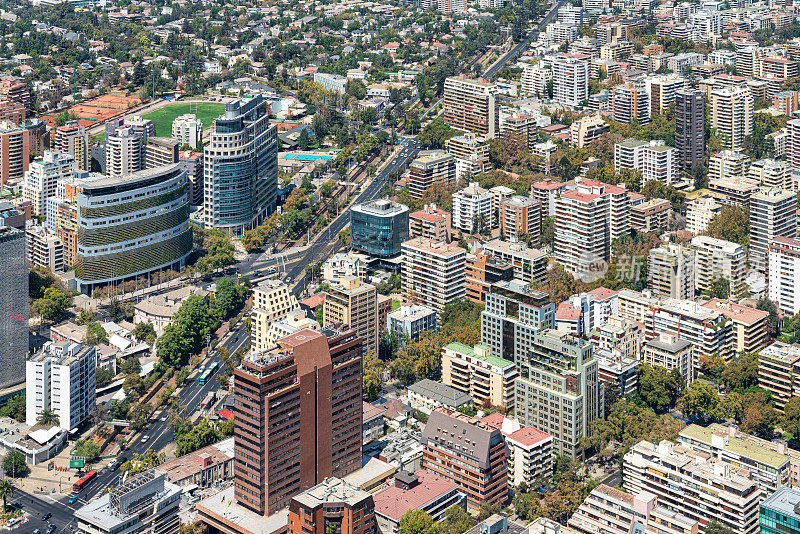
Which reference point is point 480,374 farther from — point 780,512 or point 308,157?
point 308,157

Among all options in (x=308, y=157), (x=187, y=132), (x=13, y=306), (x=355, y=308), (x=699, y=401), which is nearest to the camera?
(x=699, y=401)

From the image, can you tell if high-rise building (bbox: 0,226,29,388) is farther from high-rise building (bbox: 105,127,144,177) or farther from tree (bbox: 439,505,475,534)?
high-rise building (bbox: 105,127,144,177)

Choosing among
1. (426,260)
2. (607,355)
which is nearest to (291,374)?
(607,355)

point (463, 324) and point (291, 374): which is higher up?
point (291, 374)

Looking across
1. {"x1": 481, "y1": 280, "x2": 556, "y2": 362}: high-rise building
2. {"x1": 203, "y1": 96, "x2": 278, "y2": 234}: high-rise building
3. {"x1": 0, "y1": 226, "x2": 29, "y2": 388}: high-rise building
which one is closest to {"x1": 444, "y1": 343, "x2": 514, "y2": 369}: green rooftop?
{"x1": 481, "y1": 280, "x2": 556, "y2": 362}: high-rise building

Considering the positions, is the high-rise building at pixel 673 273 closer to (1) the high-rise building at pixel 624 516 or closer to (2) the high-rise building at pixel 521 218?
(2) the high-rise building at pixel 521 218

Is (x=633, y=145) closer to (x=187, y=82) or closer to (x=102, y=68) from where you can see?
(x=187, y=82)

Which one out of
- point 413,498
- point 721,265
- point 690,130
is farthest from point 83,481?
point 690,130
